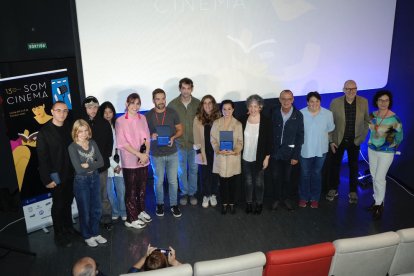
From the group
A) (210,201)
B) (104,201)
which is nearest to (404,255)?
(210,201)

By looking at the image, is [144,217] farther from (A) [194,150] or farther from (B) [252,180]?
(B) [252,180]

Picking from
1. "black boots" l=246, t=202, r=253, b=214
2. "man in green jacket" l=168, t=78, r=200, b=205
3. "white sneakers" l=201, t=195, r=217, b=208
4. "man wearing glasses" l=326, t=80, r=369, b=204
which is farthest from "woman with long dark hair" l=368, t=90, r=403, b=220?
"man in green jacket" l=168, t=78, r=200, b=205

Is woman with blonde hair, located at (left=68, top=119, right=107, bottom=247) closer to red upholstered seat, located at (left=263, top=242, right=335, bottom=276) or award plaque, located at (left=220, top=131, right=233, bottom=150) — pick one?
award plaque, located at (left=220, top=131, right=233, bottom=150)

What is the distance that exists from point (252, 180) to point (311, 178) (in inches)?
30.8

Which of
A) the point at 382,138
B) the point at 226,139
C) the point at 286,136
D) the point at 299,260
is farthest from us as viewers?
the point at 286,136

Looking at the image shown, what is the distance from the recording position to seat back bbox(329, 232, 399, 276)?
3.04 meters

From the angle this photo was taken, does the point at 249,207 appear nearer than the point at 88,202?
No

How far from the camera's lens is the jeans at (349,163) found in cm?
538

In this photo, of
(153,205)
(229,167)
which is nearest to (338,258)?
(229,167)

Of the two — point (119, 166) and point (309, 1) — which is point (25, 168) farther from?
point (309, 1)

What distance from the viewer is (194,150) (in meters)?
5.25

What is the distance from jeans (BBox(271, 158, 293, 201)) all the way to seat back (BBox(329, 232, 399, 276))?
1.97 meters

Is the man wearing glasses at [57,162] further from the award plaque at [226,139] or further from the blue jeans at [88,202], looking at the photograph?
the award plaque at [226,139]

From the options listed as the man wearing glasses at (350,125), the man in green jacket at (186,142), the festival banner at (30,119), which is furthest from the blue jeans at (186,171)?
the man wearing glasses at (350,125)
